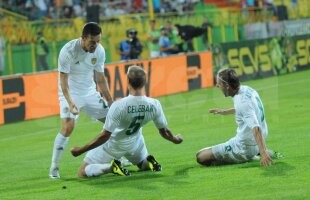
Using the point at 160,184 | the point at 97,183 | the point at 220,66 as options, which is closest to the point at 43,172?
the point at 97,183

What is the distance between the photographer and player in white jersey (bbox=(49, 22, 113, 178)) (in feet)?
35.3

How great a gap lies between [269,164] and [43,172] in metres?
3.26

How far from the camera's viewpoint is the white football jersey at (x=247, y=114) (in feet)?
33.2

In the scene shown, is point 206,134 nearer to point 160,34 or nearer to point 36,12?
point 160,34

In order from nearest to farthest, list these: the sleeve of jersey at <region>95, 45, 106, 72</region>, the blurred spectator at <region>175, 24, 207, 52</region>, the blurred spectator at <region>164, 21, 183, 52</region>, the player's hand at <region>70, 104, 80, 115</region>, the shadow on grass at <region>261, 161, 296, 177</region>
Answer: the shadow on grass at <region>261, 161, 296, 177</region> → the player's hand at <region>70, 104, 80, 115</region> → the sleeve of jersey at <region>95, 45, 106, 72</region> → the blurred spectator at <region>164, 21, 183, 52</region> → the blurred spectator at <region>175, 24, 207, 52</region>

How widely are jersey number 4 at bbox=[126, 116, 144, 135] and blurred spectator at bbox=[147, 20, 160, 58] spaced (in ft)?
56.2

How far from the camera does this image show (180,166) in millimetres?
10953

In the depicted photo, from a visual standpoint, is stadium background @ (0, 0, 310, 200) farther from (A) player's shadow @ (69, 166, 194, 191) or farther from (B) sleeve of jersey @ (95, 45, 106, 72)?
(B) sleeve of jersey @ (95, 45, 106, 72)

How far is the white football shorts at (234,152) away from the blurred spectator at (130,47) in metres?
15.4

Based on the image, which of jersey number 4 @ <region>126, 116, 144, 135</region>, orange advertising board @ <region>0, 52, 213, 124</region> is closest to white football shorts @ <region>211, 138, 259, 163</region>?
jersey number 4 @ <region>126, 116, 144, 135</region>

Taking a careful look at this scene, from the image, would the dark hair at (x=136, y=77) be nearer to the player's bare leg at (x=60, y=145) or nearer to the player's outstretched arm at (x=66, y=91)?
the player's outstretched arm at (x=66, y=91)

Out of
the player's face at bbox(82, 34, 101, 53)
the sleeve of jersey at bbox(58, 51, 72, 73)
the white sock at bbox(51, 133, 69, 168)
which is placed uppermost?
the player's face at bbox(82, 34, 101, 53)

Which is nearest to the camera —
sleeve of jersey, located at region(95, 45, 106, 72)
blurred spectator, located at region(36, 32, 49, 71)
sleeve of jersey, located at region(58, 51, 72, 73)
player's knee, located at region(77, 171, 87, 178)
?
player's knee, located at region(77, 171, 87, 178)

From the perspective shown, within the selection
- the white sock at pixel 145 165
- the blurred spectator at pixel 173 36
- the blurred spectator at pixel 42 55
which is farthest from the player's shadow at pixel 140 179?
the blurred spectator at pixel 173 36
